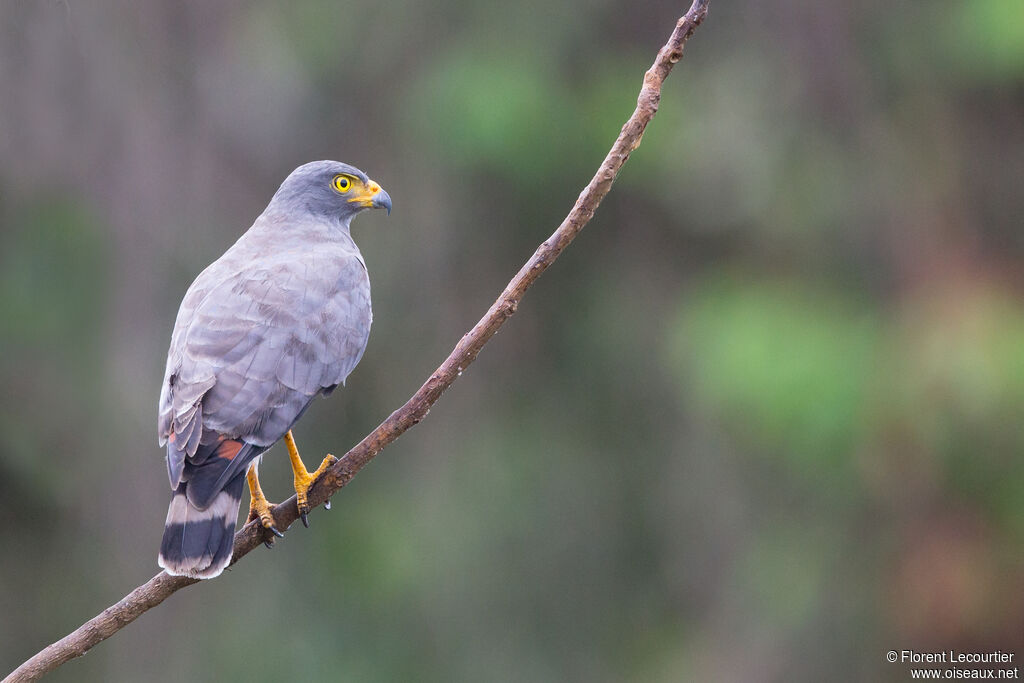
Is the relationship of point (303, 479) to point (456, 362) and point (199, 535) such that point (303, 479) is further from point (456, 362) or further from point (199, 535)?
point (456, 362)

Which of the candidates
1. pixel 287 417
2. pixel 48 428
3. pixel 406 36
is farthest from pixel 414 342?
pixel 287 417

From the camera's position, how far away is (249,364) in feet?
12.7

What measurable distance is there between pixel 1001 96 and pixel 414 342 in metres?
3.81

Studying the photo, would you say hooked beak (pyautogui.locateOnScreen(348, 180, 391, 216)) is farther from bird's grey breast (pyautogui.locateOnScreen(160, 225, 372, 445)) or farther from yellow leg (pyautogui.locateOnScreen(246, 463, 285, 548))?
yellow leg (pyautogui.locateOnScreen(246, 463, 285, 548))

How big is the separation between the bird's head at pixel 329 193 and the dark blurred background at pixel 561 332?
2784 mm

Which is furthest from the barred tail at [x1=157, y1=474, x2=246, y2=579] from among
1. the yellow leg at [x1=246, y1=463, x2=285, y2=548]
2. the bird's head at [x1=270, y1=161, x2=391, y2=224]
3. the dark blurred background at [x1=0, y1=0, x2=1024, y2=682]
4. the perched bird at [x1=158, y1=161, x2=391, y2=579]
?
the dark blurred background at [x1=0, y1=0, x2=1024, y2=682]

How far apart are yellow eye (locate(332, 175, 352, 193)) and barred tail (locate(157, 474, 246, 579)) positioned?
1.70 metres

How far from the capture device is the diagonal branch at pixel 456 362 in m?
3.17

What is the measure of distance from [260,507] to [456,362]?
0.88 metres

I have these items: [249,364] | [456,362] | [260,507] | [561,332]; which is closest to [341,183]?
[249,364]

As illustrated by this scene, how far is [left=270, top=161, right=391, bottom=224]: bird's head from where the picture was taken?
16.1 ft

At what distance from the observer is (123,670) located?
862 centimetres

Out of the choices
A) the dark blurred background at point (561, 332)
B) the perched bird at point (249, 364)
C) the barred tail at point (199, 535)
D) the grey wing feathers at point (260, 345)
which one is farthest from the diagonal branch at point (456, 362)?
the dark blurred background at point (561, 332)

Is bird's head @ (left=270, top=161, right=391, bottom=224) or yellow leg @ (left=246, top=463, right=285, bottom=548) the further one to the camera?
bird's head @ (left=270, top=161, right=391, bottom=224)
